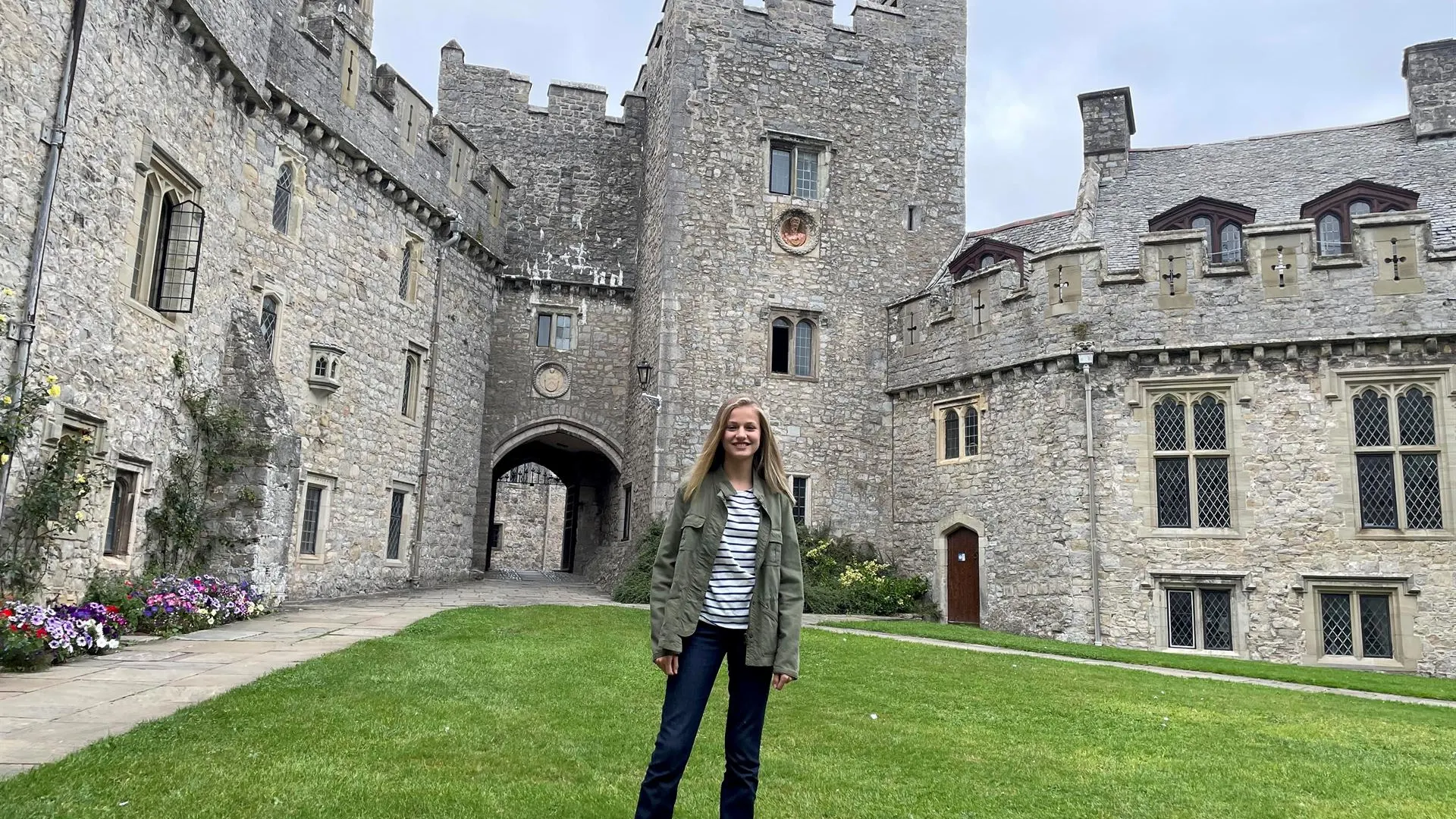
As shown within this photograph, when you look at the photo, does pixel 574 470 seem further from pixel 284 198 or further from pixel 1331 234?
pixel 1331 234

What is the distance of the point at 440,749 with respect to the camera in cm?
548

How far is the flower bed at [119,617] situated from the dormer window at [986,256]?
1377cm

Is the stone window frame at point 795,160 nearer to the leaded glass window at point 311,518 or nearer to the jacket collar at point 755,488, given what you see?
the leaded glass window at point 311,518

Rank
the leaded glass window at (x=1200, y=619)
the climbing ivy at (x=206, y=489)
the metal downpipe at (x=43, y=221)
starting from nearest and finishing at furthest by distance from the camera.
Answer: the metal downpipe at (x=43, y=221) < the climbing ivy at (x=206, y=489) < the leaded glass window at (x=1200, y=619)

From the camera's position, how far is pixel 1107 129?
20.9 metres

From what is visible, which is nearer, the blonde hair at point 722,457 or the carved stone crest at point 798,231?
the blonde hair at point 722,457

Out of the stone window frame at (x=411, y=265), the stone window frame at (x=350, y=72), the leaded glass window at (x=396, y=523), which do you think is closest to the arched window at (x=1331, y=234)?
the stone window frame at (x=411, y=265)

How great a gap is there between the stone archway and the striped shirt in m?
18.4

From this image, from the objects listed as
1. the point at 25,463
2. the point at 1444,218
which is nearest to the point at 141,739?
the point at 25,463

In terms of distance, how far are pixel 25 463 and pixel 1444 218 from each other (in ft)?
64.3

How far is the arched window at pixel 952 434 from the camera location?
18.8 meters

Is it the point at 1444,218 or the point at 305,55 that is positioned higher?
the point at 305,55

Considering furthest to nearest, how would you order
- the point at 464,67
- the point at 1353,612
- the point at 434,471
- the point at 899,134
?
the point at 464,67
the point at 899,134
the point at 434,471
the point at 1353,612

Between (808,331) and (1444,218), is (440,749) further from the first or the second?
(1444,218)
